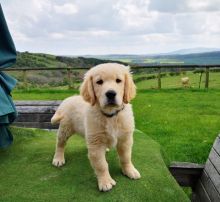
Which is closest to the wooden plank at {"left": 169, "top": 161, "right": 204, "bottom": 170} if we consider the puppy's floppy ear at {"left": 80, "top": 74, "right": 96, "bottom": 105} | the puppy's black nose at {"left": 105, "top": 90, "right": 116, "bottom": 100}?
the puppy's floppy ear at {"left": 80, "top": 74, "right": 96, "bottom": 105}

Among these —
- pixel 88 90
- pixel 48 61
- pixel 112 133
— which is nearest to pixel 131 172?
pixel 112 133

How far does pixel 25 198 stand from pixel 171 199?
132cm

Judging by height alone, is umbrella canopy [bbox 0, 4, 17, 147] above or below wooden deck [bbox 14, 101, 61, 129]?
above

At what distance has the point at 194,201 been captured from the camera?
5.39m

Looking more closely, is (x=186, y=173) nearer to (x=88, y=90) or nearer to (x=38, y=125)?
(x=88, y=90)

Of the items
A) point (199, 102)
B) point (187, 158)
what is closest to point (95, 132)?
point (187, 158)

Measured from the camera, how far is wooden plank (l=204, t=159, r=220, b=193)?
4.32m

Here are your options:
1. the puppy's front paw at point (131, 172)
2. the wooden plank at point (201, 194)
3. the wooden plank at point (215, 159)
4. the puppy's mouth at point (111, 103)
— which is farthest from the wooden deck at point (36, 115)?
the puppy's mouth at point (111, 103)

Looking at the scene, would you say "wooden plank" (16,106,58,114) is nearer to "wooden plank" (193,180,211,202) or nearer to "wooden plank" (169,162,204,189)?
"wooden plank" (169,162,204,189)

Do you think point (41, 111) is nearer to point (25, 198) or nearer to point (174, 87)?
point (25, 198)

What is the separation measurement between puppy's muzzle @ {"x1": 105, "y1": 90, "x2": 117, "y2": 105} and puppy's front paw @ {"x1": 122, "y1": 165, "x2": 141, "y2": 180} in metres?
0.89

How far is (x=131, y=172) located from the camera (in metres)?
4.36

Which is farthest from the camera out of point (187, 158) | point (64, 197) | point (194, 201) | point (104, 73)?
point (187, 158)

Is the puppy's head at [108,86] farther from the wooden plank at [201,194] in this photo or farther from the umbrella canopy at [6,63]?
the wooden plank at [201,194]
